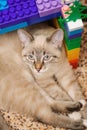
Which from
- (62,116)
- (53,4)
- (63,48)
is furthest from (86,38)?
(62,116)

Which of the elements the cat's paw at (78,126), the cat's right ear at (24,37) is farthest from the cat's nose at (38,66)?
the cat's paw at (78,126)

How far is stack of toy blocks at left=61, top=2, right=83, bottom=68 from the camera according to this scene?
1581 mm

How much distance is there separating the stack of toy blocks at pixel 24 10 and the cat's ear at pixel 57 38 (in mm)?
117

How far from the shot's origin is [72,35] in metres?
1.62

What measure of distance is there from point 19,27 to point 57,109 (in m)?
0.48

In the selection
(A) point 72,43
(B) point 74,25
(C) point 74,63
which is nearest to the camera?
(B) point 74,25

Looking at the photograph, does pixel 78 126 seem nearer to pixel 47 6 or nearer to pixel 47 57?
pixel 47 57

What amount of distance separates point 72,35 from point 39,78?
0.32 metres

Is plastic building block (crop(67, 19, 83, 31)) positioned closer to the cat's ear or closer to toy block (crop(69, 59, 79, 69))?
the cat's ear

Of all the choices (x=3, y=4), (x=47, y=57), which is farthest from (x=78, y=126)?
(x=3, y=4)

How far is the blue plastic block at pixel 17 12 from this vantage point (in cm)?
161

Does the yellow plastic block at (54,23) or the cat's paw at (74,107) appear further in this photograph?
the yellow plastic block at (54,23)

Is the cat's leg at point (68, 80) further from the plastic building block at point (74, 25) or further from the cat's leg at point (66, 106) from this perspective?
the plastic building block at point (74, 25)

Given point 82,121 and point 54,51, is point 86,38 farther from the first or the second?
point 82,121
